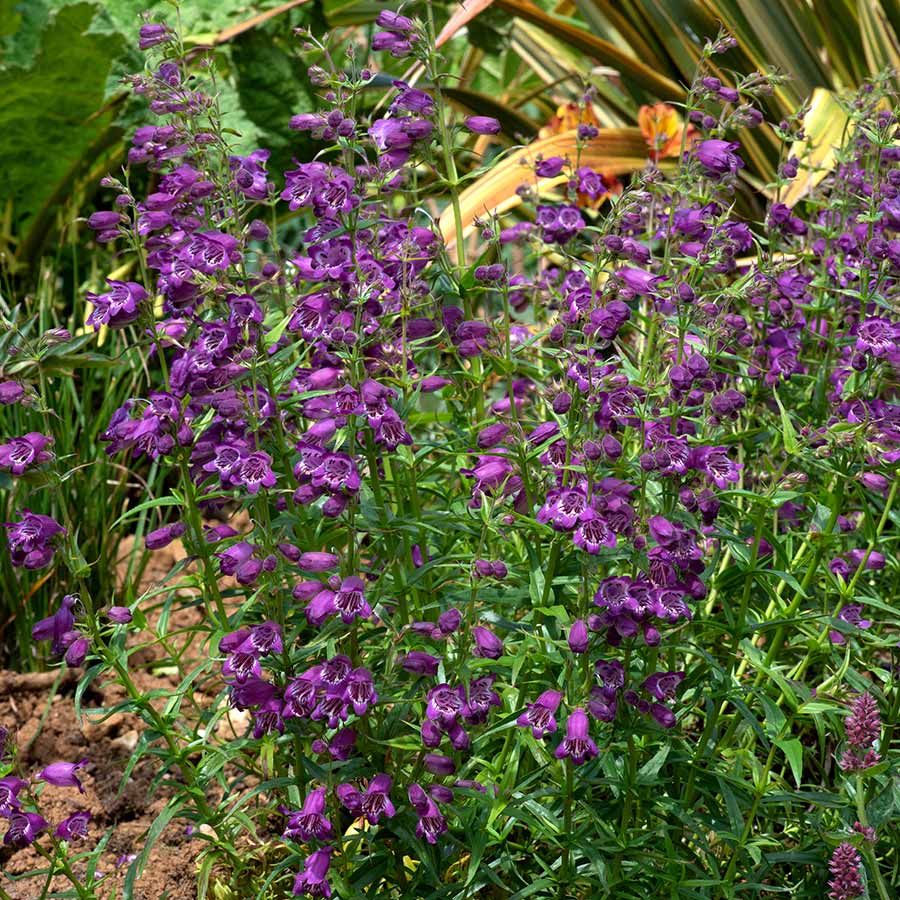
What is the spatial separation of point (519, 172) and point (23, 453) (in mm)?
2577

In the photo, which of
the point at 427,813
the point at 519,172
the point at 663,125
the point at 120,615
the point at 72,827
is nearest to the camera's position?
the point at 427,813

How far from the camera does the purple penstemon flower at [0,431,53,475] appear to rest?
2.18m

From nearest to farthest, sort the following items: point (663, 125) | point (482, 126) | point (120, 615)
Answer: point (120, 615)
point (482, 126)
point (663, 125)

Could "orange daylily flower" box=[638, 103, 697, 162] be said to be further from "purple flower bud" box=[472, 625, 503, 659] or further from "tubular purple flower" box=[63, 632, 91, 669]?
"tubular purple flower" box=[63, 632, 91, 669]

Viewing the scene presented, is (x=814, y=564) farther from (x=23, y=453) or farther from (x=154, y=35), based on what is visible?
(x=154, y=35)

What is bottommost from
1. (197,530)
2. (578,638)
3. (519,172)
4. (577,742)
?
(519,172)

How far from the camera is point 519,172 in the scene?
4371 millimetres

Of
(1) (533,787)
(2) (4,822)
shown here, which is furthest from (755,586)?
(2) (4,822)

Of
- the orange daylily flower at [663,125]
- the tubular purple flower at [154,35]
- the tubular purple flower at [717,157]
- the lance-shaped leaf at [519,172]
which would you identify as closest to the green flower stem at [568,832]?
the tubular purple flower at [717,157]

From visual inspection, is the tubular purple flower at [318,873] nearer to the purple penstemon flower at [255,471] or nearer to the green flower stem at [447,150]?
the purple penstemon flower at [255,471]

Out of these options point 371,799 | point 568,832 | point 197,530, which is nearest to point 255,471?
point 197,530

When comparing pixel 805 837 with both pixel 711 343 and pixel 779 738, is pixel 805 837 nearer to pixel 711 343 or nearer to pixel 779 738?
pixel 779 738

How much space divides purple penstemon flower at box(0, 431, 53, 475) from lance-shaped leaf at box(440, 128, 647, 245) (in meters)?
1.89

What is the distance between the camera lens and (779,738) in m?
2.27
